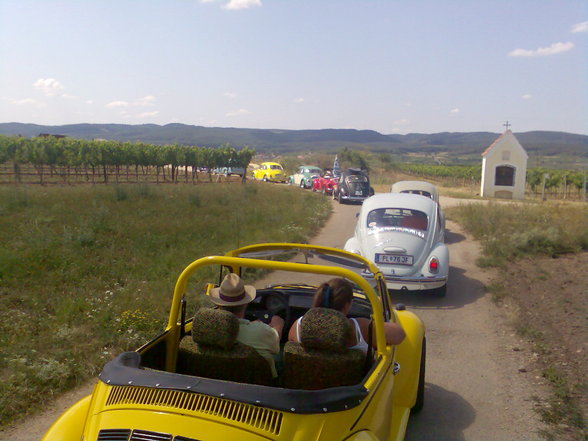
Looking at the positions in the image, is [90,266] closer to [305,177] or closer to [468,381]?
[468,381]

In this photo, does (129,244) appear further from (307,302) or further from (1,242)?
(307,302)

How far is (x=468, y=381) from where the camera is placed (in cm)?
560

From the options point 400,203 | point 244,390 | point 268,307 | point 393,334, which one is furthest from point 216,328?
point 400,203

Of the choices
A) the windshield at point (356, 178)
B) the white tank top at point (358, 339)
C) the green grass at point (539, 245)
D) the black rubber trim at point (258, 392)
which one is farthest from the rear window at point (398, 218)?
the windshield at point (356, 178)

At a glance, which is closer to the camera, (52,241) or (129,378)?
(129,378)

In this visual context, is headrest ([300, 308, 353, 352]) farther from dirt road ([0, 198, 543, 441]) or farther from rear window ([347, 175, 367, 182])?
rear window ([347, 175, 367, 182])

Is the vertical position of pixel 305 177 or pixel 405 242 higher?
pixel 405 242

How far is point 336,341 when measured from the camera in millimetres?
2977

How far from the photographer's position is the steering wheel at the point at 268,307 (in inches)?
179

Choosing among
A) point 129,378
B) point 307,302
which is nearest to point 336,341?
point 129,378

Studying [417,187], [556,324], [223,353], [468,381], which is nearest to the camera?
[223,353]

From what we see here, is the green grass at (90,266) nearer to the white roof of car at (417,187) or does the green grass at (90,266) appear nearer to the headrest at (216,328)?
the headrest at (216,328)

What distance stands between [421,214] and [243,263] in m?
7.15

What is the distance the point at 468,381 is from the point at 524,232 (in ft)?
29.0
